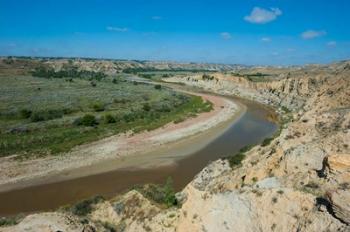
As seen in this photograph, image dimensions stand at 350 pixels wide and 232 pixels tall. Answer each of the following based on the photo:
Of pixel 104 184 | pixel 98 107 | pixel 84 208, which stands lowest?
pixel 104 184

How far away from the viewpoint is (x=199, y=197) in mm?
14766

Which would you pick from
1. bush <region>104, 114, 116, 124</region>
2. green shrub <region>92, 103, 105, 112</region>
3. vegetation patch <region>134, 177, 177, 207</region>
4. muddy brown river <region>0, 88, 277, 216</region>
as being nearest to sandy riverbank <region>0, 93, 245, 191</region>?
muddy brown river <region>0, 88, 277, 216</region>

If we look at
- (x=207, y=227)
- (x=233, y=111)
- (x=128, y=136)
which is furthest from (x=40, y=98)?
(x=207, y=227)

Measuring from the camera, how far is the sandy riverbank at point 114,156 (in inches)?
1267

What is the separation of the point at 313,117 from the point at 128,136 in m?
26.9

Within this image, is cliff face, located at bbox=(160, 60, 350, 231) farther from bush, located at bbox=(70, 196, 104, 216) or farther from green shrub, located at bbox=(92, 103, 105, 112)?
green shrub, located at bbox=(92, 103, 105, 112)

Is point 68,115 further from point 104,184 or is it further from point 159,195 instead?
point 159,195

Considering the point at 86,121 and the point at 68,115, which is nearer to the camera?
the point at 86,121

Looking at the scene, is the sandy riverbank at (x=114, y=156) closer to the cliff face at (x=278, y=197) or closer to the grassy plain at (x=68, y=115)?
the grassy plain at (x=68, y=115)

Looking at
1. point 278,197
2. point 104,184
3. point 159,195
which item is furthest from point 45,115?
point 278,197

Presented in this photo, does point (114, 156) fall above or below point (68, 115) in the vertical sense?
below

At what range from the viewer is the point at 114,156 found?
38312 millimetres

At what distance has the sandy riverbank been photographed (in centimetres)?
3219

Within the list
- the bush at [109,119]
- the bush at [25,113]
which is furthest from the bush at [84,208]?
the bush at [25,113]
